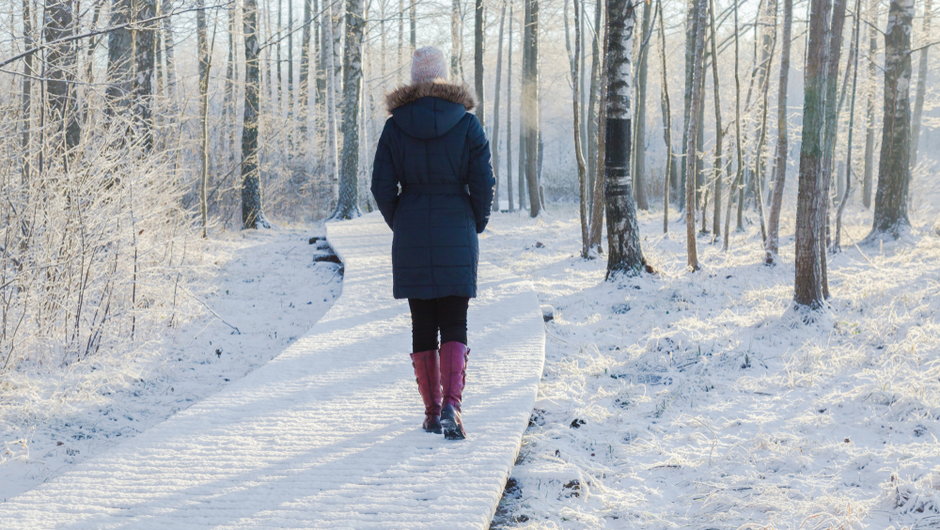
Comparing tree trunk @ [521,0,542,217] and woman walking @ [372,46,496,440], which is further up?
tree trunk @ [521,0,542,217]

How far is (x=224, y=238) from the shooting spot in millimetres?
14039

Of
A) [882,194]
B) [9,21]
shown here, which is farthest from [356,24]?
[882,194]

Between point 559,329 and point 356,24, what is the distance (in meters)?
12.8

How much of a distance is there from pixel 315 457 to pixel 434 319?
3.19ft

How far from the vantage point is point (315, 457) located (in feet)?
11.9

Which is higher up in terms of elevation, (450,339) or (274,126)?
(274,126)

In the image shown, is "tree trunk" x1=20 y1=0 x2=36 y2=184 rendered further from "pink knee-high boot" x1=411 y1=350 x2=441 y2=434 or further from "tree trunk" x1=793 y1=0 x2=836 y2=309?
"tree trunk" x1=793 y1=0 x2=836 y2=309

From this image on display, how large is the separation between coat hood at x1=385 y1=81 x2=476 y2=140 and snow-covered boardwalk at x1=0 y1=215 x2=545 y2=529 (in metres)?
1.71

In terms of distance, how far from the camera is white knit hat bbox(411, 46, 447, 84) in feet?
12.6

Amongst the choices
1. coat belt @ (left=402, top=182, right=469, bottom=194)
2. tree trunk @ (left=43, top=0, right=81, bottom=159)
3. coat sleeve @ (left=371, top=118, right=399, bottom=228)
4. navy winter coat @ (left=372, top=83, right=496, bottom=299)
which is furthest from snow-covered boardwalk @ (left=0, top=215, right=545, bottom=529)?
tree trunk @ (left=43, top=0, right=81, bottom=159)

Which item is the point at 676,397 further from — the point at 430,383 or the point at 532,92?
the point at 532,92

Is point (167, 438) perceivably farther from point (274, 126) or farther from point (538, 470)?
point (274, 126)

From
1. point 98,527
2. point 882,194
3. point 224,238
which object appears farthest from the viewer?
point 224,238

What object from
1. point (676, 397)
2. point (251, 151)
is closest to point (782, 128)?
point (676, 397)
